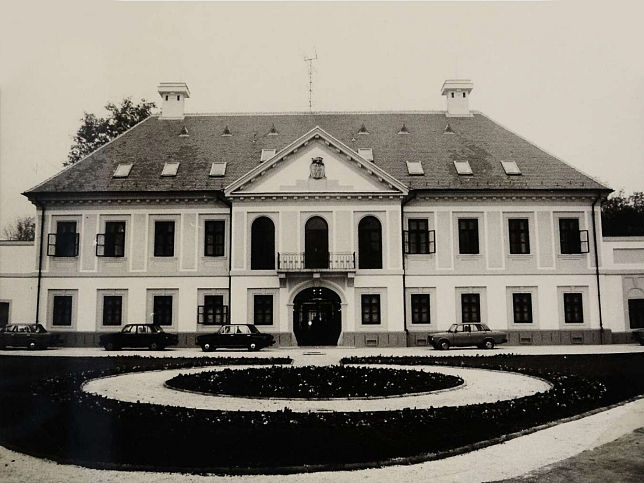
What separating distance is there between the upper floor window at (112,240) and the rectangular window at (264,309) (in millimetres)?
5935

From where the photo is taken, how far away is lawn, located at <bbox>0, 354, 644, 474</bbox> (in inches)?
254

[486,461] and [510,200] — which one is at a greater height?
[510,200]

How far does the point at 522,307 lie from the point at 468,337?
3422 millimetres

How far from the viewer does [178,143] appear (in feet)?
90.1

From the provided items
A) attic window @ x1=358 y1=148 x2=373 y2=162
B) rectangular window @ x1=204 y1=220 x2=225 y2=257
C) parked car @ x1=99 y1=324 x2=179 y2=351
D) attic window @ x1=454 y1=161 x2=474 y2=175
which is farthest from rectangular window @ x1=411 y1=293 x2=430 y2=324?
parked car @ x1=99 y1=324 x2=179 y2=351

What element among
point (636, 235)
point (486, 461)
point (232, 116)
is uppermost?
point (232, 116)

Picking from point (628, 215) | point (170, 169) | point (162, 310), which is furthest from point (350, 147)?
point (628, 215)

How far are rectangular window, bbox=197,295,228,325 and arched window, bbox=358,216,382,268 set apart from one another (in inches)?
250

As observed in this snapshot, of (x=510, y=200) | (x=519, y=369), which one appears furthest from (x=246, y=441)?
(x=510, y=200)

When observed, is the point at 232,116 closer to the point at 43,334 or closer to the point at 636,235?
the point at 43,334

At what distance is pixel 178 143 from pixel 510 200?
1547 centimetres

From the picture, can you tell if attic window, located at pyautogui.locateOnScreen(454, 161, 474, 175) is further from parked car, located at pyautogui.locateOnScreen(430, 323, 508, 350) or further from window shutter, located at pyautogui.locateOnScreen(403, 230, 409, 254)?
parked car, located at pyautogui.locateOnScreen(430, 323, 508, 350)

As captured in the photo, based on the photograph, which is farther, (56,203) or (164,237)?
(164,237)

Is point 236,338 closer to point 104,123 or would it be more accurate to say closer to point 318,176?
point 318,176
